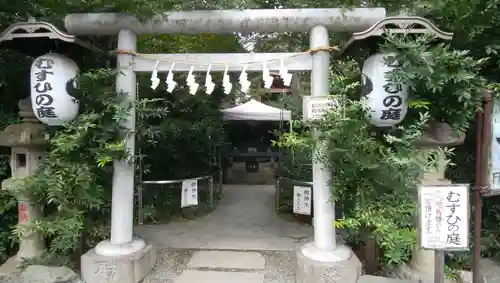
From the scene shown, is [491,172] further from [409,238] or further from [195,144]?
[195,144]

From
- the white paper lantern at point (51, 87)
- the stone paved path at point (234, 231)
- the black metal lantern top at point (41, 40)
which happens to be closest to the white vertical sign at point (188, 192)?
the stone paved path at point (234, 231)

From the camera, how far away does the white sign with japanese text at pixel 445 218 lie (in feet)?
10.7

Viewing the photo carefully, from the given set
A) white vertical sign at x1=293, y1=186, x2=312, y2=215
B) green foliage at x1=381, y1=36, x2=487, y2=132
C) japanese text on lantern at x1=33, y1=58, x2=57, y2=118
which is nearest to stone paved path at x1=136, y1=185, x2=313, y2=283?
white vertical sign at x1=293, y1=186, x2=312, y2=215

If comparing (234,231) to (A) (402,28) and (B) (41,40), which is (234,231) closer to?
(B) (41,40)

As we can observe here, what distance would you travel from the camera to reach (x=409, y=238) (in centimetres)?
412

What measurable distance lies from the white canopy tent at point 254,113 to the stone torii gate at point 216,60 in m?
7.19

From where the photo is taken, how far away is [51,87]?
4.57 meters

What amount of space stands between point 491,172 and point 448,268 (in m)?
1.54

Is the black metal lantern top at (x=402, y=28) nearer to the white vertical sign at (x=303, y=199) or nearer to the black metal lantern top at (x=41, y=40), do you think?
the black metal lantern top at (x=41, y=40)

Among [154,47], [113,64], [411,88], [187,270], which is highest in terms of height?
[154,47]

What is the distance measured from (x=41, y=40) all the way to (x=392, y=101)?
4.36m

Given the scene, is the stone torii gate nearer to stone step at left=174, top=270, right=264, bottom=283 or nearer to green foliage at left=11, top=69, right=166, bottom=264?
green foliage at left=11, top=69, right=166, bottom=264

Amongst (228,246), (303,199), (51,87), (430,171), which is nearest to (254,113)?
(303,199)

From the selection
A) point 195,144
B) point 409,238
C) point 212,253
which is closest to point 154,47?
point 195,144
